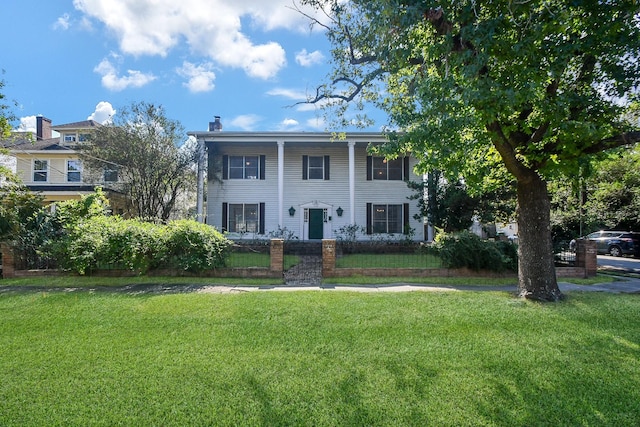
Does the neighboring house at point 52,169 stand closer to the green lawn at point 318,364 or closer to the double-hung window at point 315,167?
the double-hung window at point 315,167

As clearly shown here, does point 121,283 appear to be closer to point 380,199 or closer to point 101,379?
point 101,379

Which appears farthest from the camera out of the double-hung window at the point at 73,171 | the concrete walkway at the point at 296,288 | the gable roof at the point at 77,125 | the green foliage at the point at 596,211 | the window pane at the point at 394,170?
the gable roof at the point at 77,125

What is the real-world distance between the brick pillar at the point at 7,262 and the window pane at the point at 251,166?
1094 cm

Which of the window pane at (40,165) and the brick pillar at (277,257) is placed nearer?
the brick pillar at (277,257)

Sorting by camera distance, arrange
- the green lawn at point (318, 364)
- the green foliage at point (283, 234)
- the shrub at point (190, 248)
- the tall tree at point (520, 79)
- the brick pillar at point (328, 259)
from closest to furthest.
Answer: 1. the green lawn at point (318, 364)
2. the tall tree at point (520, 79)
3. the shrub at point (190, 248)
4. the brick pillar at point (328, 259)
5. the green foliage at point (283, 234)

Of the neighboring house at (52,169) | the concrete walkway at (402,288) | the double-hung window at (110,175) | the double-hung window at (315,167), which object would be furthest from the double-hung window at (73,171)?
the concrete walkway at (402,288)

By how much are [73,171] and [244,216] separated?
12716 millimetres

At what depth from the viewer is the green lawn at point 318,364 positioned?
3049 mm

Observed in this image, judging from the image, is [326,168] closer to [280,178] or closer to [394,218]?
[280,178]

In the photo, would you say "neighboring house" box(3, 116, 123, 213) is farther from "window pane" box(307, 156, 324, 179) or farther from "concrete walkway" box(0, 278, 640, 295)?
"concrete walkway" box(0, 278, 640, 295)

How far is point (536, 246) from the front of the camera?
7008mm

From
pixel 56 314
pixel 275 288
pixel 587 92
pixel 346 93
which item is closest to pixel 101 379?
pixel 56 314

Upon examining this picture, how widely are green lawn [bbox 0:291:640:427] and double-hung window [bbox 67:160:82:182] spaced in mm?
19054

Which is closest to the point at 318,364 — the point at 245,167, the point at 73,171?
the point at 245,167
